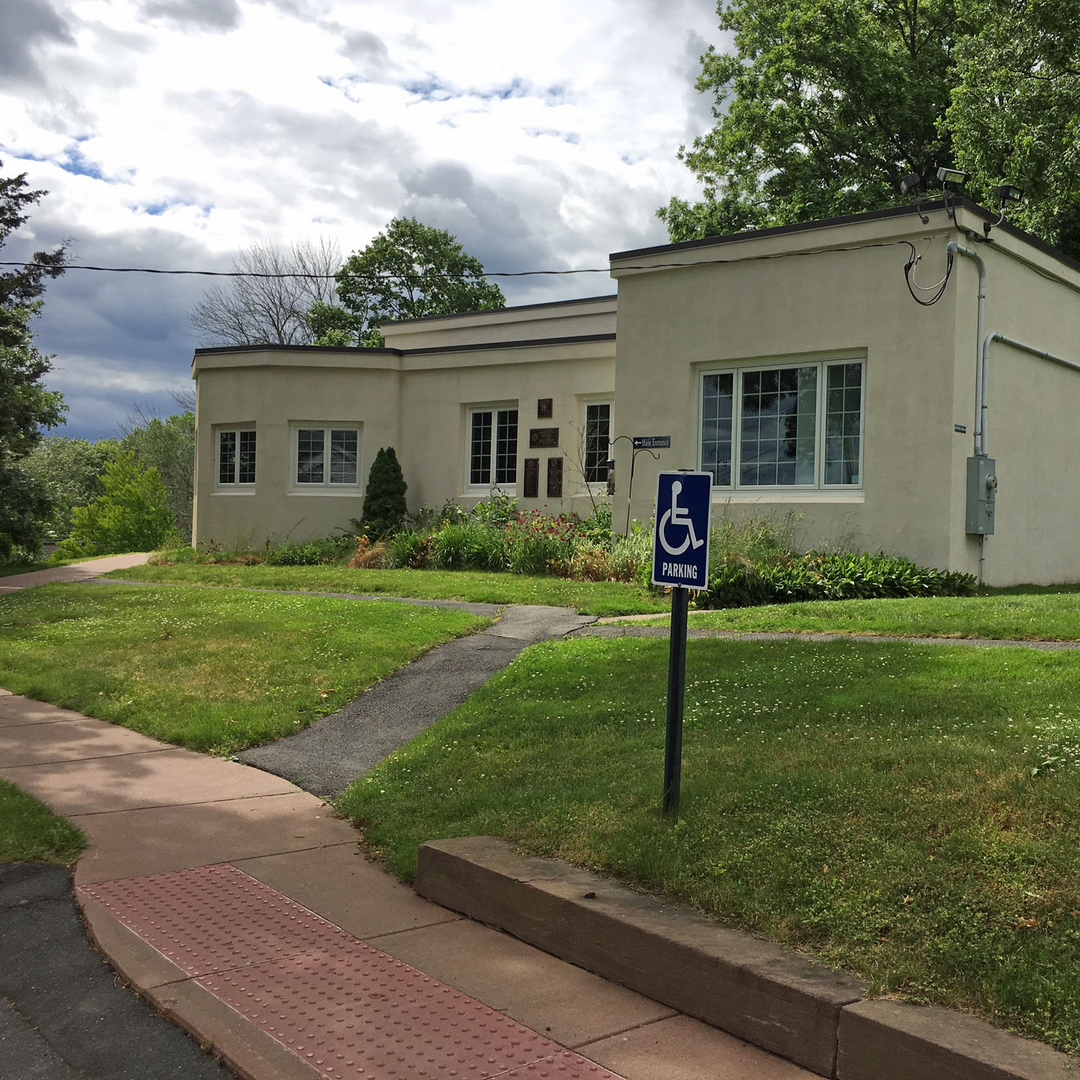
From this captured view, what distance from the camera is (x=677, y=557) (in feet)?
15.9

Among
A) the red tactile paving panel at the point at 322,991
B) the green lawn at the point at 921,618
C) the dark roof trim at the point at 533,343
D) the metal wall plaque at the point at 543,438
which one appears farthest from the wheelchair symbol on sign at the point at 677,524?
the metal wall plaque at the point at 543,438

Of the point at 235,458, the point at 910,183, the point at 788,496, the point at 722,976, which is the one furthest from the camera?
the point at 235,458

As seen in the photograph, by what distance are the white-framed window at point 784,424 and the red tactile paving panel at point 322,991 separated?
1140cm

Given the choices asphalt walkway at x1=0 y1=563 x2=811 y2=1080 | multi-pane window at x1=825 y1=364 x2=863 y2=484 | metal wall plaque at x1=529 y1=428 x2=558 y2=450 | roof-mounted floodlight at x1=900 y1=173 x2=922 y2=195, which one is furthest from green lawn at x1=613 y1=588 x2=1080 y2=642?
metal wall plaque at x1=529 y1=428 x2=558 y2=450

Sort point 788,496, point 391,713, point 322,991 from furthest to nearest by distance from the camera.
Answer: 1. point 788,496
2. point 391,713
3. point 322,991

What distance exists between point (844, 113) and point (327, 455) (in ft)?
54.3

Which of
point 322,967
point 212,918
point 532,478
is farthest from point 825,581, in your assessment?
Result: point 322,967

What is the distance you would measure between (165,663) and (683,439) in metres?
8.87

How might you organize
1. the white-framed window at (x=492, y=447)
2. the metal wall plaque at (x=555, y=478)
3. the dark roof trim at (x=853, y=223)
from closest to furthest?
1. the dark roof trim at (x=853, y=223)
2. the metal wall plaque at (x=555, y=478)
3. the white-framed window at (x=492, y=447)

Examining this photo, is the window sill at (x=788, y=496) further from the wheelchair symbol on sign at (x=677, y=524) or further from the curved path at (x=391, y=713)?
the wheelchair symbol on sign at (x=677, y=524)

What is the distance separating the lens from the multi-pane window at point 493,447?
2148 cm

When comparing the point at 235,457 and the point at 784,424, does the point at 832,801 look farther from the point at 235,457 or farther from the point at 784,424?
the point at 235,457

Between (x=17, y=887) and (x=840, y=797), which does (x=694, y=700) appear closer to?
(x=840, y=797)

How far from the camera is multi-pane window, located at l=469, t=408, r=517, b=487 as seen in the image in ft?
70.5
